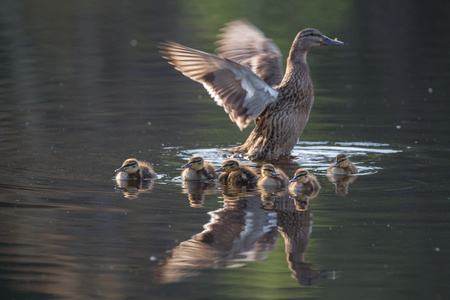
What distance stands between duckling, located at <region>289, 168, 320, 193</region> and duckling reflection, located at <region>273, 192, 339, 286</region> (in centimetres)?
6

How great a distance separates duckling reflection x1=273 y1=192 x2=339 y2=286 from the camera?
456 cm

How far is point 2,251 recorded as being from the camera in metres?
5.06

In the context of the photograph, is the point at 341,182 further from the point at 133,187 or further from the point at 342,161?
the point at 133,187

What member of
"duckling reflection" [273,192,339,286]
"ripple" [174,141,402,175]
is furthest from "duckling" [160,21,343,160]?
"duckling reflection" [273,192,339,286]

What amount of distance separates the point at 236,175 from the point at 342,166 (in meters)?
1.01

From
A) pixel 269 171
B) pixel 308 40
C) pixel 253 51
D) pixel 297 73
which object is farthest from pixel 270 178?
pixel 253 51

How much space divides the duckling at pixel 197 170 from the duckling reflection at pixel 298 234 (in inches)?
38.4

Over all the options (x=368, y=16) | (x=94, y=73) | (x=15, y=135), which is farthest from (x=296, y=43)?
(x=368, y=16)

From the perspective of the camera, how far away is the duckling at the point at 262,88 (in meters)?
7.75

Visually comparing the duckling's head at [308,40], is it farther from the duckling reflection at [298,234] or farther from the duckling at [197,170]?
the duckling reflection at [298,234]

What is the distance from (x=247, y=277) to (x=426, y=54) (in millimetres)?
11640

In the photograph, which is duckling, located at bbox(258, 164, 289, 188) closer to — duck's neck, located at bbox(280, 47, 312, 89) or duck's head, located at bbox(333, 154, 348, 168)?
duck's head, located at bbox(333, 154, 348, 168)

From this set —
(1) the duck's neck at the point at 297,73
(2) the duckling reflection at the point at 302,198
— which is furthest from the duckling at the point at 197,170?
(1) the duck's neck at the point at 297,73

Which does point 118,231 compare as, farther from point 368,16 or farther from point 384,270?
point 368,16
